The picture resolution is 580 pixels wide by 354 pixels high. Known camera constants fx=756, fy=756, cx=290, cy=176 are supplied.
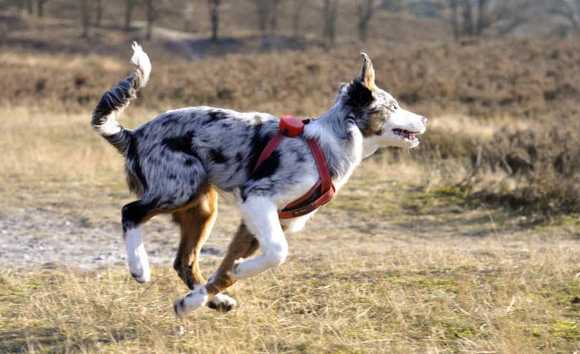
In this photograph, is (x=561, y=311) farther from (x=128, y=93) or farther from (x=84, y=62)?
(x=84, y=62)

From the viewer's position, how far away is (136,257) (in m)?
4.95

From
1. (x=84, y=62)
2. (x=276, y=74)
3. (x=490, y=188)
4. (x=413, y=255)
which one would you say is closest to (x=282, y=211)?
(x=413, y=255)

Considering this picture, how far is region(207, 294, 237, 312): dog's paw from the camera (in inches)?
206

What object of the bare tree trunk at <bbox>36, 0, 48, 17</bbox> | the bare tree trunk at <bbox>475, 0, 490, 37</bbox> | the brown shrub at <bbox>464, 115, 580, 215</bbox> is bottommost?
the bare tree trunk at <bbox>36, 0, 48, 17</bbox>

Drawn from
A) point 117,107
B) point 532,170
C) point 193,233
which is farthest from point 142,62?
point 532,170

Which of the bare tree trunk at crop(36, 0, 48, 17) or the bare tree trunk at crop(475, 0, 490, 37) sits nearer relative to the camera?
the bare tree trunk at crop(475, 0, 490, 37)

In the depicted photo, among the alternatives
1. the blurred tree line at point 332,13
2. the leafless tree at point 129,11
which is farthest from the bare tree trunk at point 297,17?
the leafless tree at point 129,11

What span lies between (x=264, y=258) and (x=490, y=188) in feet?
23.3

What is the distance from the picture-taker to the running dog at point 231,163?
4910 mm

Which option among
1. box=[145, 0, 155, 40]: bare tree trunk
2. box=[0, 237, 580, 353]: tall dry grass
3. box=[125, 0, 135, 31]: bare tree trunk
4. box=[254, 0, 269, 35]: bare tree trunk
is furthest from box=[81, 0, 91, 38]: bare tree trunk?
box=[0, 237, 580, 353]: tall dry grass

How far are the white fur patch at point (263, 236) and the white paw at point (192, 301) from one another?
0.23m

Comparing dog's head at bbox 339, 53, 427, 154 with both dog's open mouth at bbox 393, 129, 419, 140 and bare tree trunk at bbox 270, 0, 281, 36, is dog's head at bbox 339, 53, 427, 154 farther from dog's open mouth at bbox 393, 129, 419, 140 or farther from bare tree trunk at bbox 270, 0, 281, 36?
bare tree trunk at bbox 270, 0, 281, 36

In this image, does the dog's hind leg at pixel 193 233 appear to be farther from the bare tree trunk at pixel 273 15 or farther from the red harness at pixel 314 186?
the bare tree trunk at pixel 273 15

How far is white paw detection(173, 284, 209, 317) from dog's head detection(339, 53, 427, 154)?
157cm
